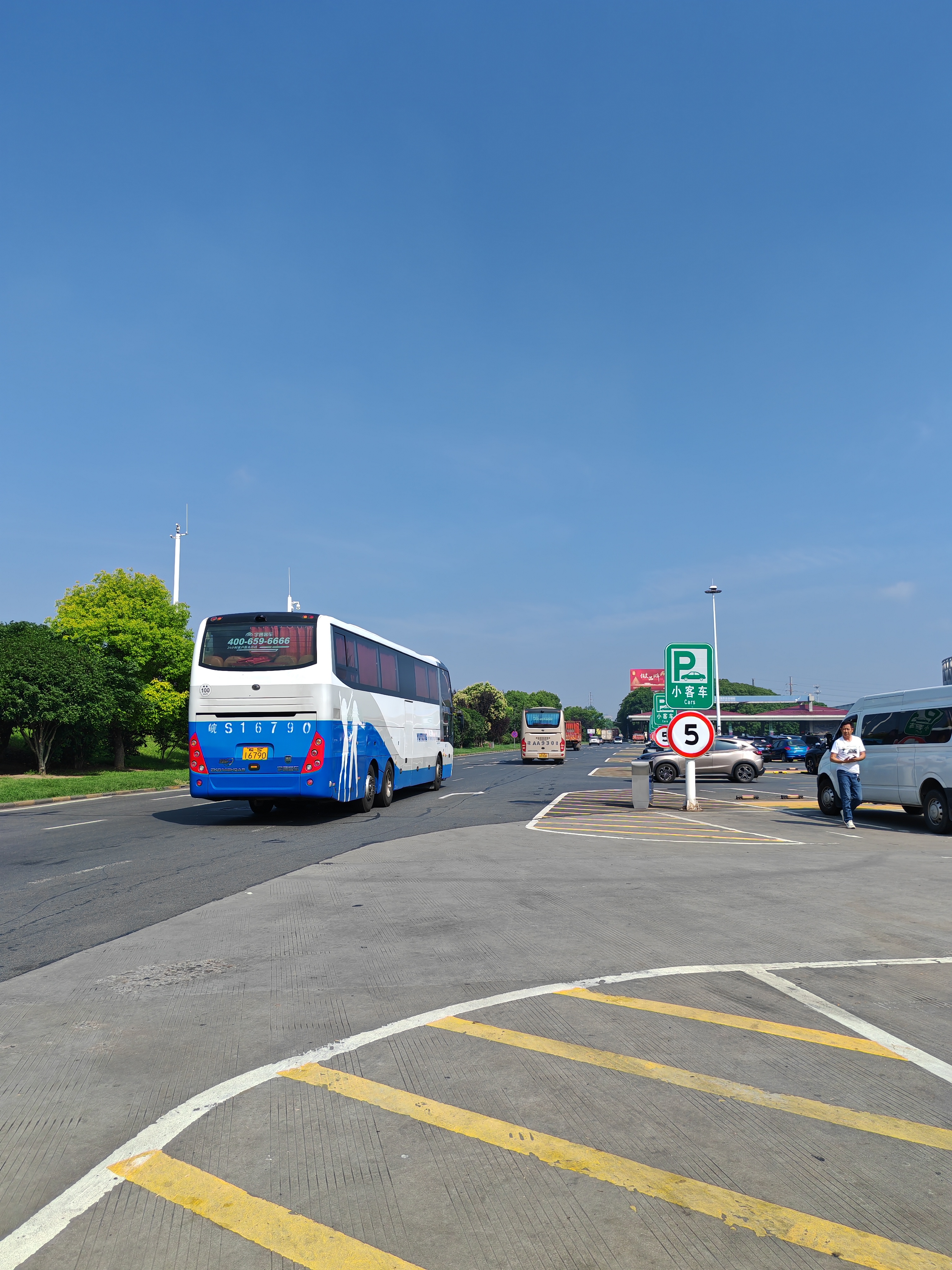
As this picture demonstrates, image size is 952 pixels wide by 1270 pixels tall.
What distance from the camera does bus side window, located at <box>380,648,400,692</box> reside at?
796 inches

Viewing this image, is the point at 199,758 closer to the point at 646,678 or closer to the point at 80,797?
the point at 80,797

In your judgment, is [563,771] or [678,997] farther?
[563,771]

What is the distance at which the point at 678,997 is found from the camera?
5.48m

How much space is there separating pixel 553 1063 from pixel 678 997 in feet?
4.56

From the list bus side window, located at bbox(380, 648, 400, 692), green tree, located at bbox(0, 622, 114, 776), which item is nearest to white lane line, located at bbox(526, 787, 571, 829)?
bus side window, located at bbox(380, 648, 400, 692)

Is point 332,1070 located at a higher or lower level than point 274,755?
lower

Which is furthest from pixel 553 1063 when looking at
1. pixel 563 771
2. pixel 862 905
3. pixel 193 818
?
pixel 563 771

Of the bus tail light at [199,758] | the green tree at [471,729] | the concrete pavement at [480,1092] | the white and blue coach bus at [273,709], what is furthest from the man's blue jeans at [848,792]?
the green tree at [471,729]

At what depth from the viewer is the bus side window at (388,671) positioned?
20219 millimetres

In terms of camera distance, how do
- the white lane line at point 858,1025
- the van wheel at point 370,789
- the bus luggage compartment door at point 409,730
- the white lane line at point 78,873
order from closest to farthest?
the white lane line at point 858,1025 → the white lane line at point 78,873 → the van wheel at point 370,789 → the bus luggage compartment door at point 409,730

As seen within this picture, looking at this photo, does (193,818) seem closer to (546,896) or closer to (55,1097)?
(546,896)

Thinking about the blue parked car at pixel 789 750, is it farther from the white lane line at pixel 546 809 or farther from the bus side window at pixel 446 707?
the white lane line at pixel 546 809

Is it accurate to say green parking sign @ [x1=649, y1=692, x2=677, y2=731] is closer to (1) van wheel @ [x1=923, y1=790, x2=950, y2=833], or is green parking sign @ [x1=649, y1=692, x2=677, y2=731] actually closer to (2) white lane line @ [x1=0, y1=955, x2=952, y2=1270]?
(1) van wheel @ [x1=923, y1=790, x2=950, y2=833]

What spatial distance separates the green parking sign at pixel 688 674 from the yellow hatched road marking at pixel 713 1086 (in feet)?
48.9
